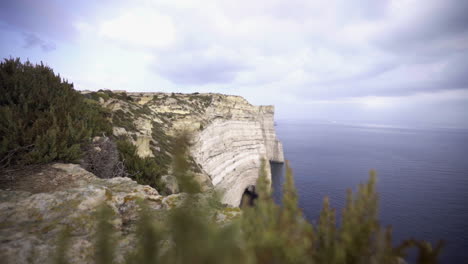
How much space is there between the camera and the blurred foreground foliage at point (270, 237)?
4.76ft

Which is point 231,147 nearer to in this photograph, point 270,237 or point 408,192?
point 408,192

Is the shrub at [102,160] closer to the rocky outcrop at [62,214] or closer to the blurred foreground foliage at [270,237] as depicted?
the rocky outcrop at [62,214]

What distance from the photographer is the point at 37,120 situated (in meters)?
6.65

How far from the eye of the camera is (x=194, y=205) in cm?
159

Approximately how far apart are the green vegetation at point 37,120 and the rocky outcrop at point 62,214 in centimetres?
74

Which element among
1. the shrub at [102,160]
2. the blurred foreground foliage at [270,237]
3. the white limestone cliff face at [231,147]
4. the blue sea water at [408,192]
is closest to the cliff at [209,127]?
the white limestone cliff face at [231,147]

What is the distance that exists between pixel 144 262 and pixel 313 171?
5799cm

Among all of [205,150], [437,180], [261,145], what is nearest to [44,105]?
[205,150]

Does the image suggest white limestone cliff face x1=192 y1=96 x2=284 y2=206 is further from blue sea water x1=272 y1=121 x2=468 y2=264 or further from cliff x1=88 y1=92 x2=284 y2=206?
blue sea water x1=272 y1=121 x2=468 y2=264

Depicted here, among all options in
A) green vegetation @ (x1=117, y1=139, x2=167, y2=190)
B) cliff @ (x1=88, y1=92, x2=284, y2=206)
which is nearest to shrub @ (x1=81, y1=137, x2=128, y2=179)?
green vegetation @ (x1=117, y1=139, x2=167, y2=190)

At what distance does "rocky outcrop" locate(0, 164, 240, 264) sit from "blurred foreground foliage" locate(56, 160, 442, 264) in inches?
17.6

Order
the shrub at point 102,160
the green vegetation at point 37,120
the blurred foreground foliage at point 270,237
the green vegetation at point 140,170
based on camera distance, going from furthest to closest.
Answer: the green vegetation at point 140,170 → the shrub at point 102,160 → the green vegetation at point 37,120 → the blurred foreground foliage at point 270,237

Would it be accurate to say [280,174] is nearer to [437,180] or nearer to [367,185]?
[437,180]

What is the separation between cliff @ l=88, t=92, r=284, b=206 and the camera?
18.5 meters
